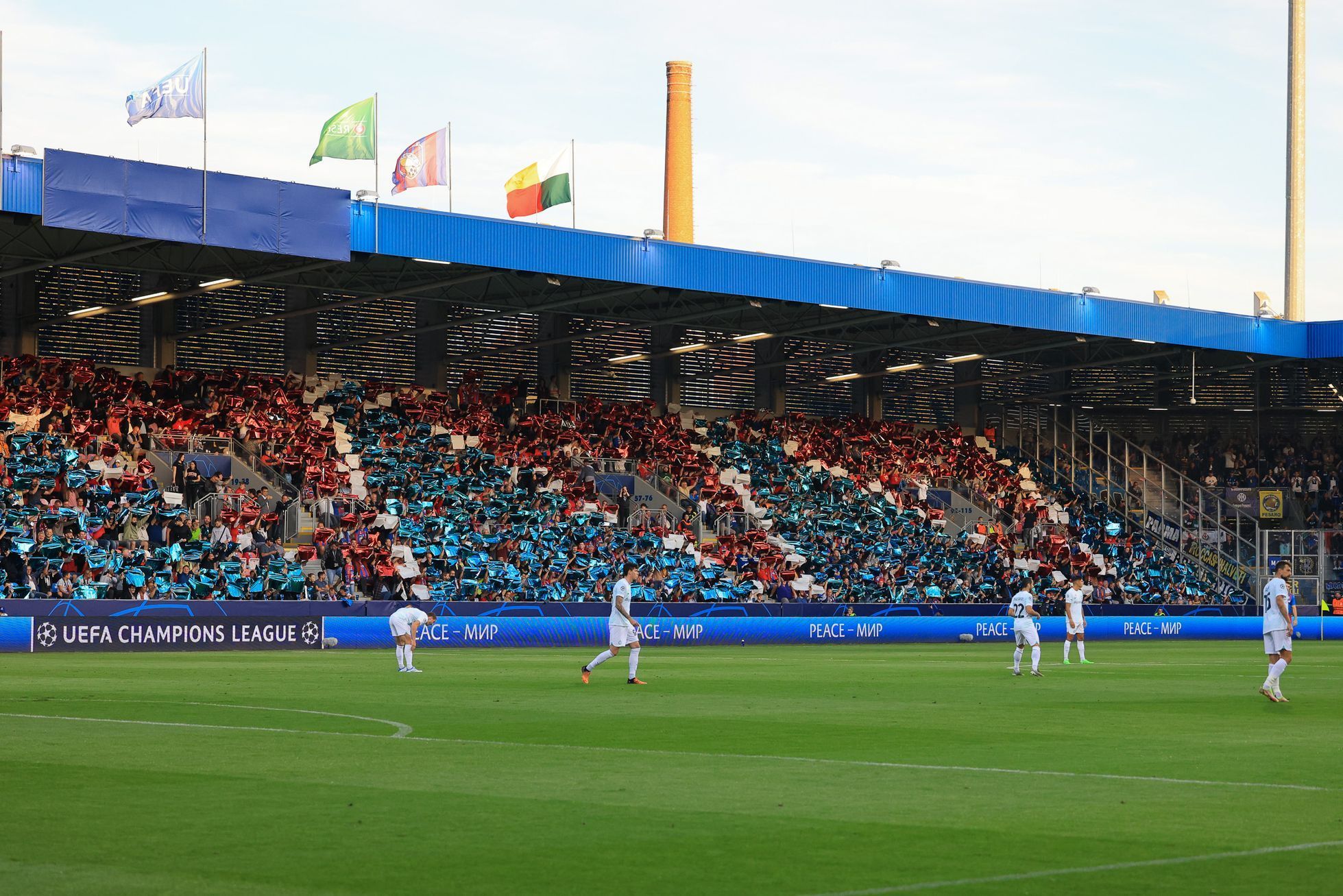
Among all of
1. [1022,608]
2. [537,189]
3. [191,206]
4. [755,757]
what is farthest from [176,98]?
[755,757]

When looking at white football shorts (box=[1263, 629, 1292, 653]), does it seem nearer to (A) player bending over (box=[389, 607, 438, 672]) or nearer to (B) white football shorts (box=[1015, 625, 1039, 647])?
(B) white football shorts (box=[1015, 625, 1039, 647])

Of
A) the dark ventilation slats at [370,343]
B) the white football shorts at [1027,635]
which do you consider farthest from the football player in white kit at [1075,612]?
the dark ventilation slats at [370,343]

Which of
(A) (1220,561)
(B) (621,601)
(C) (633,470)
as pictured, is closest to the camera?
(B) (621,601)

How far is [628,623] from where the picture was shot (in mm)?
27281

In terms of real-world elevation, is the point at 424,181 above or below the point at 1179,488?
above

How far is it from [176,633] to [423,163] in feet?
48.0

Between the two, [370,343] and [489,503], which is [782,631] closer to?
[489,503]

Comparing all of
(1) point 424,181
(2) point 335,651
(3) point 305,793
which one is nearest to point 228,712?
(3) point 305,793

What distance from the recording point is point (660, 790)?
516 inches

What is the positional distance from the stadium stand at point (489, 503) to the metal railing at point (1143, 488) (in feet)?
4.85

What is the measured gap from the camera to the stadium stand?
42500mm

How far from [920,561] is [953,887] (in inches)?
1887

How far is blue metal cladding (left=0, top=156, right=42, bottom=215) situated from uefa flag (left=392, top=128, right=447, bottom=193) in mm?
9615

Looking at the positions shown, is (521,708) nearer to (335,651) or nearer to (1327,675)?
(1327,675)
